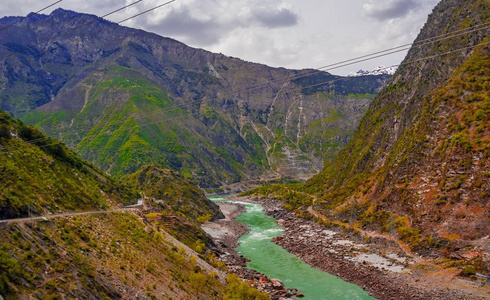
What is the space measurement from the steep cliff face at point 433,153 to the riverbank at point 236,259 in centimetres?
2539

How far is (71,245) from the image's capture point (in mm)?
24531

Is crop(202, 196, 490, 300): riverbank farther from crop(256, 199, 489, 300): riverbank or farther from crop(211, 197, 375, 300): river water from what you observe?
crop(211, 197, 375, 300): river water

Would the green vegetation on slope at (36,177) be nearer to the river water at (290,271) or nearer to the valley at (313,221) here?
the valley at (313,221)

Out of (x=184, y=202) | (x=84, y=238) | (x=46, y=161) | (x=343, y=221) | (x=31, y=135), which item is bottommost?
(x=343, y=221)

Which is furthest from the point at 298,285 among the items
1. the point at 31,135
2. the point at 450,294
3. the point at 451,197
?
the point at 31,135

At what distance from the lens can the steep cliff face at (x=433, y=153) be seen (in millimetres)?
55250

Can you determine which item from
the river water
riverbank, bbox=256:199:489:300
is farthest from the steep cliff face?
the river water

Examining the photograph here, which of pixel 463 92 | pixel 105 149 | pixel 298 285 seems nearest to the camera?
pixel 298 285

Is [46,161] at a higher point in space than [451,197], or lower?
higher

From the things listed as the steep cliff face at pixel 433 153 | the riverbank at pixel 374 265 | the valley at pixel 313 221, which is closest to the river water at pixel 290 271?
the valley at pixel 313 221

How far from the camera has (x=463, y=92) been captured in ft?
224

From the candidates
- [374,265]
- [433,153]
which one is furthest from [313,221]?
[374,265]

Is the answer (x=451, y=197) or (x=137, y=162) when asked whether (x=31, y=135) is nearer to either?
(x=451, y=197)

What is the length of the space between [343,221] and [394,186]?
16.4m
